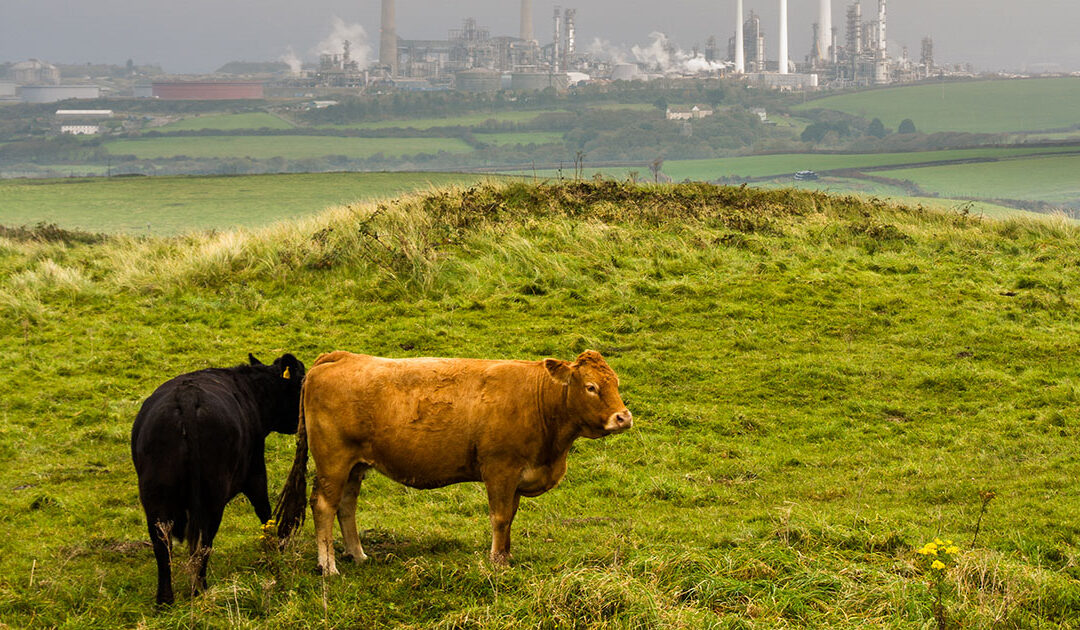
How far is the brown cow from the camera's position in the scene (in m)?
8.57

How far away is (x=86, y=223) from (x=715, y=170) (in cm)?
13287

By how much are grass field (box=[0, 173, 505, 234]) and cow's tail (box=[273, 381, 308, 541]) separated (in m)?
45.7

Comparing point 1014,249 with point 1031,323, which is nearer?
point 1031,323

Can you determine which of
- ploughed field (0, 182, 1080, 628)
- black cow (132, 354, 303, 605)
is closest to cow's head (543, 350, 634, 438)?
ploughed field (0, 182, 1080, 628)

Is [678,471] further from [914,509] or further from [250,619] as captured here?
[250,619]

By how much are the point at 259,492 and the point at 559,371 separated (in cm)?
324

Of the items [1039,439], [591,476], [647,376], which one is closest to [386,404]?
[591,476]

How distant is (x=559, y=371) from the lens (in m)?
8.62

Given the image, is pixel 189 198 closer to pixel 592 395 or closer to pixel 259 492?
pixel 259 492

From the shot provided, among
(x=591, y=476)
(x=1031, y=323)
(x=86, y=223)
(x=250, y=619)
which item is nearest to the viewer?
(x=250, y=619)

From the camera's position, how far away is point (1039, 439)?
44.0ft

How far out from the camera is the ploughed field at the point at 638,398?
7992 mm

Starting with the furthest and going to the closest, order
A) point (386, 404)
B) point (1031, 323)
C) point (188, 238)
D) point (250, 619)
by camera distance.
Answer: point (188, 238) < point (1031, 323) < point (386, 404) < point (250, 619)

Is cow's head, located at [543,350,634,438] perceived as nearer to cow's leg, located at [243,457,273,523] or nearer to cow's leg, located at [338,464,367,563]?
cow's leg, located at [338,464,367,563]
